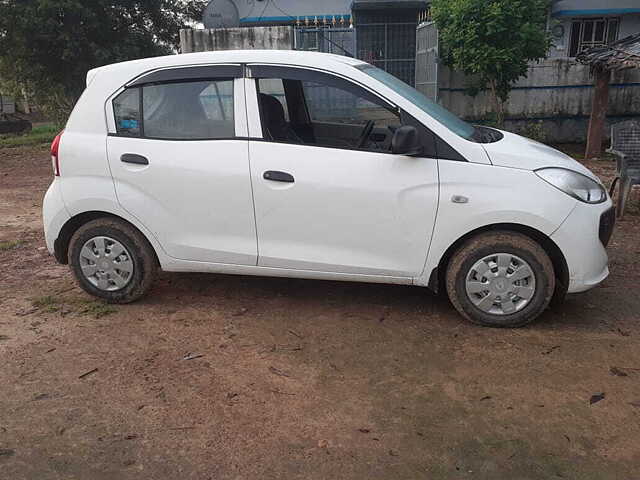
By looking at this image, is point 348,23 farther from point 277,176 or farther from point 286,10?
point 277,176

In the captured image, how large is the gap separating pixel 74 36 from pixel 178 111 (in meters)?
12.0

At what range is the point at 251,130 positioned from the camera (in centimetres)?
408

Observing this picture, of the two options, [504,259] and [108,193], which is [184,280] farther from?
[504,259]

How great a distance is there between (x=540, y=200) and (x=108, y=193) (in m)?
3.03

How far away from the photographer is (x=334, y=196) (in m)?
3.94

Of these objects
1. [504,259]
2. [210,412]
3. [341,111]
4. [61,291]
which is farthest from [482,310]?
[61,291]

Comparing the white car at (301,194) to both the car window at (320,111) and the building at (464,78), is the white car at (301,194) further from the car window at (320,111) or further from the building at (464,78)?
the building at (464,78)

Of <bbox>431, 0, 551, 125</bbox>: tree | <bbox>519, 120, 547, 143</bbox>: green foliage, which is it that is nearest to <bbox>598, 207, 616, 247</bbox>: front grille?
<bbox>431, 0, 551, 125</bbox>: tree

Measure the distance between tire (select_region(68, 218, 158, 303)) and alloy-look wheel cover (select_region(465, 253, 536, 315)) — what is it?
7.90 feet

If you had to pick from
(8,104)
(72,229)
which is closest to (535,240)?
(72,229)

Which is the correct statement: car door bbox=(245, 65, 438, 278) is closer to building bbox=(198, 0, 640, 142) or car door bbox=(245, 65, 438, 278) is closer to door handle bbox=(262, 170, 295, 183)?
door handle bbox=(262, 170, 295, 183)

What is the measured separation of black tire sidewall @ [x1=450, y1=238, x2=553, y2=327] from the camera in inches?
152

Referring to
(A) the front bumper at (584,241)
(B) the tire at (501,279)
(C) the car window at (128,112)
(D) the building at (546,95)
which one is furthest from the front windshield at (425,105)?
(D) the building at (546,95)

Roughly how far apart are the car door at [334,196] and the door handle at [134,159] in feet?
2.62
